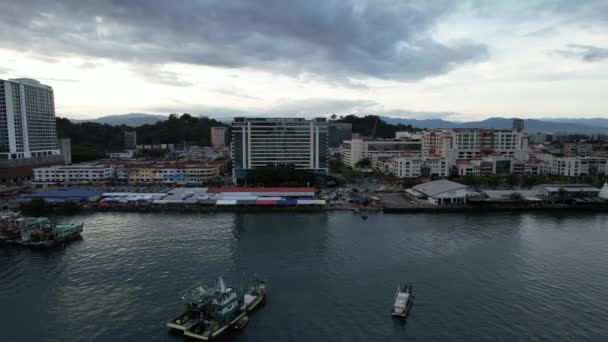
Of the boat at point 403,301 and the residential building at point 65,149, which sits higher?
the residential building at point 65,149

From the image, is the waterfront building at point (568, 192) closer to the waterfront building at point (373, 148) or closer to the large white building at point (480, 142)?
the large white building at point (480, 142)

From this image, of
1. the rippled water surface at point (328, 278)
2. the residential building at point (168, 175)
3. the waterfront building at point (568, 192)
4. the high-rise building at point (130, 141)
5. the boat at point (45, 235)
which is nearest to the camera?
the rippled water surface at point (328, 278)

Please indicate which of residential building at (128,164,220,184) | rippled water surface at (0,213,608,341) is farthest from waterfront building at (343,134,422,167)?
rippled water surface at (0,213,608,341)

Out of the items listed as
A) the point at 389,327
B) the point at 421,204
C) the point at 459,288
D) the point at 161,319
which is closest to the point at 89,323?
the point at 161,319

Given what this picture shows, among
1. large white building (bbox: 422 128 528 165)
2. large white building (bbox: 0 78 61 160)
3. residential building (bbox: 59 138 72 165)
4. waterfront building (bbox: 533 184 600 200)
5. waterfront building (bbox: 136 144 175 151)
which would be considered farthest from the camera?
waterfront building (bbox: 136 144 175 151)

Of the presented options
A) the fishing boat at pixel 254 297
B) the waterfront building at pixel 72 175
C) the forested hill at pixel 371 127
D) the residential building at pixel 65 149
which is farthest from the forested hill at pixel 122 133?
the fishing boat at pixel 254 297

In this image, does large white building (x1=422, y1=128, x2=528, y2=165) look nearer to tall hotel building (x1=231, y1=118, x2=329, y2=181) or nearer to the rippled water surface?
tall hotel building (x1=231, y1=118, x2=329, y2=181)

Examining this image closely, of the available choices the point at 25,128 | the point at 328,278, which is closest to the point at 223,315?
the point at 328,278
